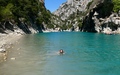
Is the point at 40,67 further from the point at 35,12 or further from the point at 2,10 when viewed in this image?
the point at 35,12

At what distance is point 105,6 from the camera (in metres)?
166

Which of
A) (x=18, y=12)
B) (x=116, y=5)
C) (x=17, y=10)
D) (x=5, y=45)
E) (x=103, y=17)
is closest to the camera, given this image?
(x=5, y=45)

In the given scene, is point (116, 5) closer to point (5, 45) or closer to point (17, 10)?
point (17, 10)

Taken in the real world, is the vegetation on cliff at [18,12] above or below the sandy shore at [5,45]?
above

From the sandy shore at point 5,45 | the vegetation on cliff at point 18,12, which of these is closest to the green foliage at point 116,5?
the vegetation on cliff at point 18,12

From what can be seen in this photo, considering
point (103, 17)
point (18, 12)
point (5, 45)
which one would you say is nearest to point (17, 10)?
point (18, 12)

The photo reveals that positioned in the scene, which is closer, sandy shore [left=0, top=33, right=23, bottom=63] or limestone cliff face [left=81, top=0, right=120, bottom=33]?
sandy shore [left=0, top=33, right=23, bottom=63]

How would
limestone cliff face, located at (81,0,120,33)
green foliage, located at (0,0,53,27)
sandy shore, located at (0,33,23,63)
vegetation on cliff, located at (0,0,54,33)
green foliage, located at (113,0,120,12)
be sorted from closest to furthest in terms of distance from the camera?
sandy shore, located at (0,33,23,63)
green foliage, located at (0,0,53,27)
vegetation on cliff, located at (0,0,54,33)
limestone cliff face, located at (81,0,120,33)
green foliage, located at (113,0,120,12)

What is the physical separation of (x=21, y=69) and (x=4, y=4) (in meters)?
91.8

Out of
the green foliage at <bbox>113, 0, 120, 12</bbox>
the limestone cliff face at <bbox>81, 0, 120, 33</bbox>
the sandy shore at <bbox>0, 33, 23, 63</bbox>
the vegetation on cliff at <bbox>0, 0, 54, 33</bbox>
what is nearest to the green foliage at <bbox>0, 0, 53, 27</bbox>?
the vegetation on cliff at <bbox>0, 0, 54, 33</bbox>

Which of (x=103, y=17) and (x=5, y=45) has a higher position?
(x=103, y=17)

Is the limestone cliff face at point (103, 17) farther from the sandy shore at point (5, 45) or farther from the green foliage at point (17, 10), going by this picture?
the sandy shore at point (5, 45)

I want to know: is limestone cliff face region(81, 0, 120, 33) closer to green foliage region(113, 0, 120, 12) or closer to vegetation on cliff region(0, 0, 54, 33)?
green foliage region(113, 0, 120, 12)

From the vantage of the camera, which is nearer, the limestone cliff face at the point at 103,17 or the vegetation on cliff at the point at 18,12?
the vegetation on cliff at the point at 18,12
